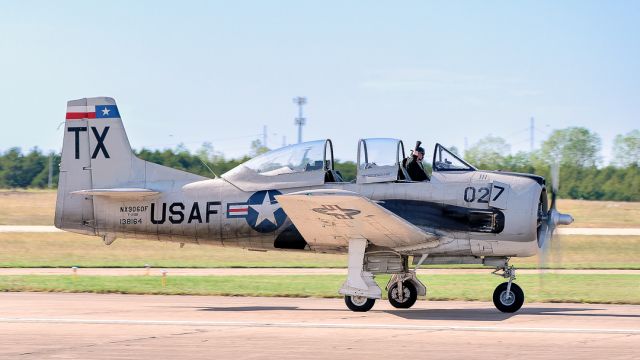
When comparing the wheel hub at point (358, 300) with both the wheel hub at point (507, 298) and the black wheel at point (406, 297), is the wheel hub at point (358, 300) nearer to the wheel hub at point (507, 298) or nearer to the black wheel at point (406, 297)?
the black wheel at point (406, 297)

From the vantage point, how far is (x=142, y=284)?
23.8m

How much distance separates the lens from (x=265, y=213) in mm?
18141

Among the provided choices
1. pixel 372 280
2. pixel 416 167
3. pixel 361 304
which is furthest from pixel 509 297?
pixel 416 167

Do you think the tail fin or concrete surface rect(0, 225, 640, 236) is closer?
the tail fin

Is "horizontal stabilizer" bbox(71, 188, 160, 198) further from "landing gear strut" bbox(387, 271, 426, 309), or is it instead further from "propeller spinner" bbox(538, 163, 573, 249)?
"propeller spinner" bbox(538, 163, 573, 249)

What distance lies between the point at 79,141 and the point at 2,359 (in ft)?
28.2

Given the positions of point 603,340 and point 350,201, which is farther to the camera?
point 350,201

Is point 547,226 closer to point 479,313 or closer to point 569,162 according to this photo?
point 479,313

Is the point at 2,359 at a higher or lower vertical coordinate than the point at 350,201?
lower

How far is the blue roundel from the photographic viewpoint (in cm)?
1806

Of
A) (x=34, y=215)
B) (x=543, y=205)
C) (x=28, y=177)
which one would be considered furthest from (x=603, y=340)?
(x=28, y=177)

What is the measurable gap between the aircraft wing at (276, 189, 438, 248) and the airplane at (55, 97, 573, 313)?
0.02m

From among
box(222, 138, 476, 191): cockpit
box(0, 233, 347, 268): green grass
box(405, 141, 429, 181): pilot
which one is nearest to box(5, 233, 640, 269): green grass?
box(0, 233, 347, 268): green grass

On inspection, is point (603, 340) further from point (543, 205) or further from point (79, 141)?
point (79, 141)
